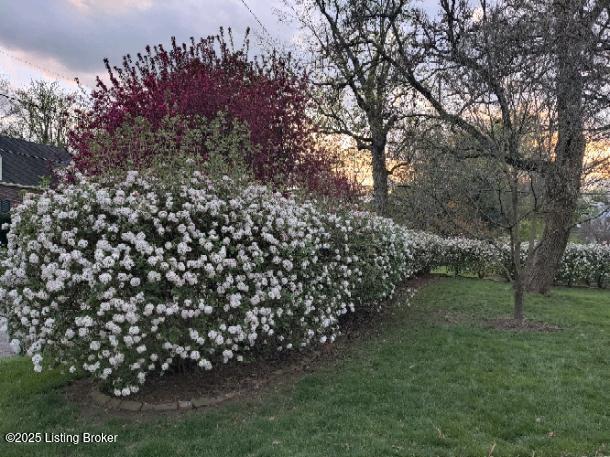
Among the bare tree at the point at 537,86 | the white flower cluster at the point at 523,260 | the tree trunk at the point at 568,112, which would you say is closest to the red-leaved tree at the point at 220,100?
the bare tree at the point at 537,86

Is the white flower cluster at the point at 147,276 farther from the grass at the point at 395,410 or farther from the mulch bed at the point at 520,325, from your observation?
the mulch bed at the point at 520,325

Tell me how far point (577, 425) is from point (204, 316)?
2.82m

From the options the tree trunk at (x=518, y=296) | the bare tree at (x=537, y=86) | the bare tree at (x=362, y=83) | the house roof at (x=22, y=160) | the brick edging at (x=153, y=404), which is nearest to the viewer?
the brick edging at (x=153, y=404)

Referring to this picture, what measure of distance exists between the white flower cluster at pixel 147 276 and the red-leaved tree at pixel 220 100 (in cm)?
266

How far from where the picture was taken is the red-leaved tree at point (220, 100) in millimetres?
7164

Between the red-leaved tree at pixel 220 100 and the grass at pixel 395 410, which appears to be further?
the red-leaved tree at pixel 220 100

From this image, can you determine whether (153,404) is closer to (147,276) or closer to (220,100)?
(147,276)

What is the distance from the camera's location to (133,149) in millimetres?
5895

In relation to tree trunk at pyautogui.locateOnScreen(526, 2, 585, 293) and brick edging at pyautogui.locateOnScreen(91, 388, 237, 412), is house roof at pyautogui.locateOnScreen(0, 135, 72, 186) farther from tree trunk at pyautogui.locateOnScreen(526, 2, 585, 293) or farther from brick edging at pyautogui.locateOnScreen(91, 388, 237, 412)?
tree trunk at pyautogui.locateOnScreen(526, 2, 585, 293)

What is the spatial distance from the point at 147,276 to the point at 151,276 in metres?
0.11

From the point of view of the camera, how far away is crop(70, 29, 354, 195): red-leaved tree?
282 inches

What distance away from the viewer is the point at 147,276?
3.51 metres

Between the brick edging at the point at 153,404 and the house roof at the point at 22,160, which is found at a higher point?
the house roof at the point at 22,160

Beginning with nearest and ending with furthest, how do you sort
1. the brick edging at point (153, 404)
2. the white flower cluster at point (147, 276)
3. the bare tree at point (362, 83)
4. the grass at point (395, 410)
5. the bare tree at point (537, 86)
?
1. the grass at point (395, 410)
2. the white flower cluster at point (147, 276)
3. the brick edging at point (153, 404)
4. the bare tree at point (537, 86)
5. the bare tree at point (362, 83)
